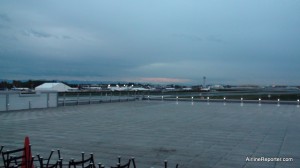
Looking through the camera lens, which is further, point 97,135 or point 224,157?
point 97,135

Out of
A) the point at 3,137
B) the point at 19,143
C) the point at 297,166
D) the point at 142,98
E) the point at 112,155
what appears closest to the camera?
the point at 297,166

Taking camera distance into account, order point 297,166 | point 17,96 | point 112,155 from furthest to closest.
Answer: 1. point 17,96
2. point 112,155
3. point 297,166

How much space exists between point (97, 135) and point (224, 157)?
577 cm

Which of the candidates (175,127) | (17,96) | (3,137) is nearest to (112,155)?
(3,137)

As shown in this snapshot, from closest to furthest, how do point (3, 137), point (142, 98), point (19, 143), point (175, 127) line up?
1. point (19, 143)
2. point (3, 137)
3. point (175, 127)
4. point (142, 98)

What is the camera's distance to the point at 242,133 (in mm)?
14438

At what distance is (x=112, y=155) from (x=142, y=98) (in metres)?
33.6

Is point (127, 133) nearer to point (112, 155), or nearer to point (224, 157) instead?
point (112, 155)

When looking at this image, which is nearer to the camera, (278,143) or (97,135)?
(278,143)

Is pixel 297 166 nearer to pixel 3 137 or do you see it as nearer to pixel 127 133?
pixel 127 133

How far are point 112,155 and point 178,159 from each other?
1964 mm

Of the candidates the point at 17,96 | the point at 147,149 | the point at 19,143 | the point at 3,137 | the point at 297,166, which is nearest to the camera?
the point at 297,166

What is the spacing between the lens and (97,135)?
542 inches

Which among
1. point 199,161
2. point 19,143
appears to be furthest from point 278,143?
point 19,143
